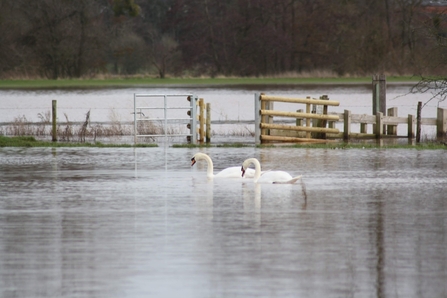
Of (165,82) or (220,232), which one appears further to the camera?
(165,82)

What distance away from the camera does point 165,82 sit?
81188 millimetres

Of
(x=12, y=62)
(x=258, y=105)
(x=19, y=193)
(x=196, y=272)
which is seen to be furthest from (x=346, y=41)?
(x=196, y=272)

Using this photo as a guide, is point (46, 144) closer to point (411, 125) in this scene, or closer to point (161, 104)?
point (411, 125)

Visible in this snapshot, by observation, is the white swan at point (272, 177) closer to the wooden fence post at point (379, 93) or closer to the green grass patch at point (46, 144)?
the green grass patch at point (46, 144)

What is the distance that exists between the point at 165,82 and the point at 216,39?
43.0ft

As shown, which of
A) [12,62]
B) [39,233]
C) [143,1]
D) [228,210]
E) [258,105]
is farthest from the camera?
[143,1]

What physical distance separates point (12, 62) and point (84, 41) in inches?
270

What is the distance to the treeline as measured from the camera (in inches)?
3260

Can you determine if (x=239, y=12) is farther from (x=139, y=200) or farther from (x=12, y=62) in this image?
(x=139, y=200)

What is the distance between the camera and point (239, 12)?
92812 millimetres

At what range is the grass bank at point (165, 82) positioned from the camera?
81.2 m

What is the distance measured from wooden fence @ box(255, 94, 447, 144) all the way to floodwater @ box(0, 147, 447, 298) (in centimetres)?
724

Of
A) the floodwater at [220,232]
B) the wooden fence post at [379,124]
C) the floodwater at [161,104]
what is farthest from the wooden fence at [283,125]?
the floodwater at [220,232]

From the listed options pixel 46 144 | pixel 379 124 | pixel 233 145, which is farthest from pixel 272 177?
pixel 379 124
